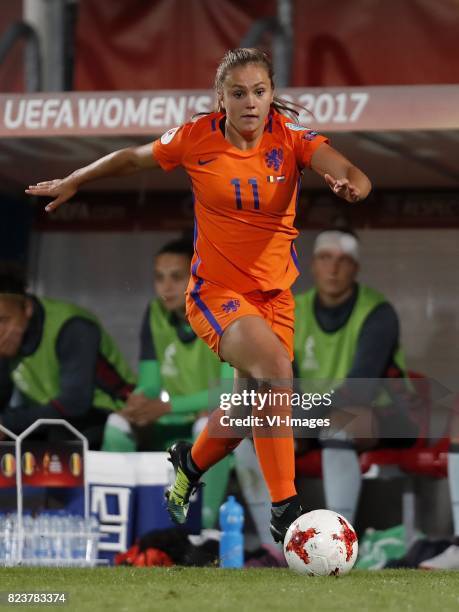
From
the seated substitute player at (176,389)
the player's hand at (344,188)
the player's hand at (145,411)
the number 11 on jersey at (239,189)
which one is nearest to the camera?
the player's hand at (344,188)

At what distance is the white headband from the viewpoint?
27.5ft

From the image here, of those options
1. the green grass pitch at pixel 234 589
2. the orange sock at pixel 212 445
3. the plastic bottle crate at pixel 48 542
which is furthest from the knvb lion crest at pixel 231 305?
the plastic bottle crate at pixel 48 542

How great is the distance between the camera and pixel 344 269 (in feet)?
27.3

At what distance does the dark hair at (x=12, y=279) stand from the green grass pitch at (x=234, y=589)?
2734 mm

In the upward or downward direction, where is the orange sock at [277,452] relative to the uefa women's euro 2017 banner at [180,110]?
downward

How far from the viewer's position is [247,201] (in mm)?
5754

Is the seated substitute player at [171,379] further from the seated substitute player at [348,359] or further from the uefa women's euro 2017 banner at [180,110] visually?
the uefa women's euro 2017 banner at [180,110]

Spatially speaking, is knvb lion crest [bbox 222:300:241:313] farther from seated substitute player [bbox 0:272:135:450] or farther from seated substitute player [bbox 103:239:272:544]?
seated substitute player [bbox 0:272:135:450]

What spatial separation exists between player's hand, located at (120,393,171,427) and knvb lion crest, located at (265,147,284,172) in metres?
2.71

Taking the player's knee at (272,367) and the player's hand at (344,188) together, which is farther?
the player's knee at (272,367)

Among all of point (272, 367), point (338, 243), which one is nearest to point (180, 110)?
point (338, 243)

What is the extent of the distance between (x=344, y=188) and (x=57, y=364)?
11.6 feet

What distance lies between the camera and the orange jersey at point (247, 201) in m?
5.75

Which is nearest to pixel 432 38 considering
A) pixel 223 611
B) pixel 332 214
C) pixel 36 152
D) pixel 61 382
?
pixel 332 214
